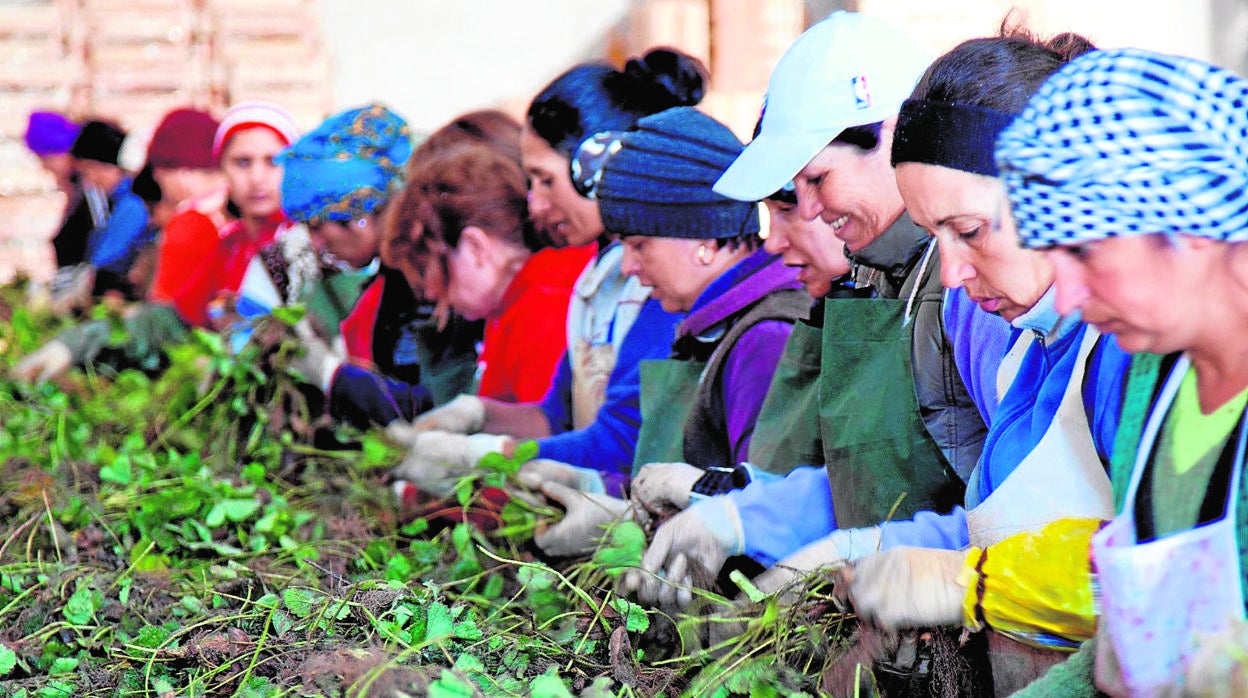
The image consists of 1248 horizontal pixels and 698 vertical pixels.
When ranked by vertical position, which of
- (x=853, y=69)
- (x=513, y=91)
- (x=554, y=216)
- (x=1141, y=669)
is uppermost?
(x=853, y=69)

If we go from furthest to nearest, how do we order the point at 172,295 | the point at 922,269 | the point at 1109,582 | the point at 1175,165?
the point at 172,295 < the point at 922,269 < the point at 1109,582 < the point at 1175,165

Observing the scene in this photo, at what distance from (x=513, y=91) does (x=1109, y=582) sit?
8.67 meters

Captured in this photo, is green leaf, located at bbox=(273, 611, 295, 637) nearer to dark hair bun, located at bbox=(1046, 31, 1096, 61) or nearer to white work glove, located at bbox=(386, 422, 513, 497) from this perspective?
white work glove, located at bbox=(386, 422, 513, 497)

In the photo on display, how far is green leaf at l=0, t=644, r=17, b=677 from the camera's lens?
2.07 m

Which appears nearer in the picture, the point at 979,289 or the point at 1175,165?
the point at 1175,165

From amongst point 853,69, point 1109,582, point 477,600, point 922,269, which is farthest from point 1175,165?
point 477,600

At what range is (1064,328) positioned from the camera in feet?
5.11

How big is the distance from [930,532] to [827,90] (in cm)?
68

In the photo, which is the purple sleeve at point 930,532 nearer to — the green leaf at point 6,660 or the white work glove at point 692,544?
the white work glove at point 692,544

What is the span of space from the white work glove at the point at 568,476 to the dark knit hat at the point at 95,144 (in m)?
4.70

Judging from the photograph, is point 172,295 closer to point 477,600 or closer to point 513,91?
point 477,600

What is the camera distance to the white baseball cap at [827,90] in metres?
2.09

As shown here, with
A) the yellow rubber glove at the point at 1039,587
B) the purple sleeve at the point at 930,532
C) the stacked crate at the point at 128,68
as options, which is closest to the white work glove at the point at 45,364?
the stacked crate at the point at 128,68

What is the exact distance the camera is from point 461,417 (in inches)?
130
